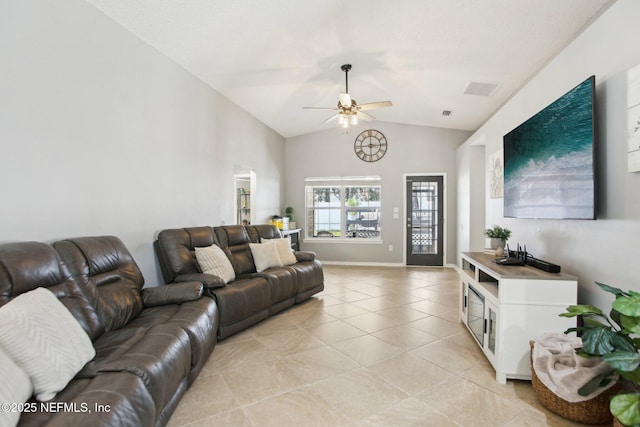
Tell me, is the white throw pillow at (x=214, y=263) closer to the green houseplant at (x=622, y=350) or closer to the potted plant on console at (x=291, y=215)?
the green houseplant at (x=622, y=350)

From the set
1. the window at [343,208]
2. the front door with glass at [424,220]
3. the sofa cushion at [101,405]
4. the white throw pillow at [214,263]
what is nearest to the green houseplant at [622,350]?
Result: the sofa cushion at [101,405]

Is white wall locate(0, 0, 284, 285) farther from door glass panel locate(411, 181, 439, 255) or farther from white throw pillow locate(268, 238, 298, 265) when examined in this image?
door glass panel locate(411, 181, 439, 255)

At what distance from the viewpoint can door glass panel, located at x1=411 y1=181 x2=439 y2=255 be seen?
6.98 m

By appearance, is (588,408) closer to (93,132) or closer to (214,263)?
(214,263)

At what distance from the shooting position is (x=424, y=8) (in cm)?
278

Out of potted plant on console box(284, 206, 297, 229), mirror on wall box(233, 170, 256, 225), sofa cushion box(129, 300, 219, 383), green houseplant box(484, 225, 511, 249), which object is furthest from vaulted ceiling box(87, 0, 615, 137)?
potted plant on console box(284, 206, 297, 229)

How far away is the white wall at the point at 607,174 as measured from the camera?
1.89 metres

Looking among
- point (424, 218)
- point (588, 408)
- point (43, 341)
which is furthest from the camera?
point (424, 218)

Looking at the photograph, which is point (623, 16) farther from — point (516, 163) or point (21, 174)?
point (21, 174)

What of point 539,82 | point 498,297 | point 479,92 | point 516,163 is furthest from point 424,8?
point 498,297

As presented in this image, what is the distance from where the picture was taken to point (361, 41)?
3479mm

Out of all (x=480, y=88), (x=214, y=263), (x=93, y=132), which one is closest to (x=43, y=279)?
(x=93, y=132)

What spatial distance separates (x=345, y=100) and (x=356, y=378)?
312cm

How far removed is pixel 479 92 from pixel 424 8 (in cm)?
202
